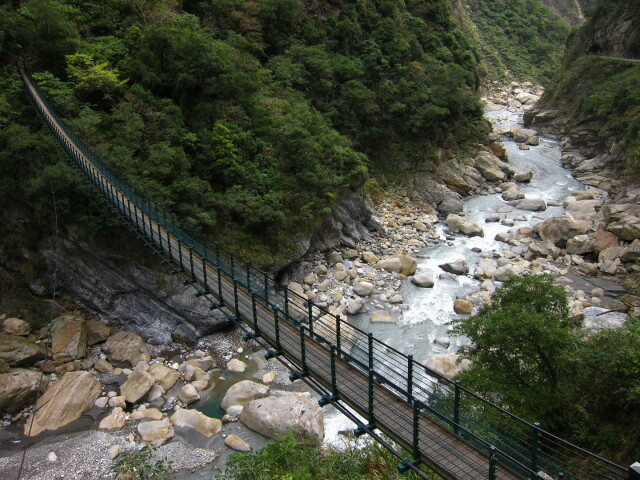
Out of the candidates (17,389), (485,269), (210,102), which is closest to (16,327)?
(17,389)

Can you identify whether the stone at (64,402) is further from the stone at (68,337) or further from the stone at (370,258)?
the stone at (370,258)

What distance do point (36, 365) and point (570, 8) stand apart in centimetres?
8654

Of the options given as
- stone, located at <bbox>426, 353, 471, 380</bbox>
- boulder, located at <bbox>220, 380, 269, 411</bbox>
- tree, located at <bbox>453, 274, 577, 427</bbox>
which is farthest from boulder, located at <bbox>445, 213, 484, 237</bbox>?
boulder, located at <bbox>220, 380, 269, 411</bbox>

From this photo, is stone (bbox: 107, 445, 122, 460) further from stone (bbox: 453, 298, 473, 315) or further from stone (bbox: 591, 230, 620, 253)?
stone (bbox: 591, 230, 620, 253)

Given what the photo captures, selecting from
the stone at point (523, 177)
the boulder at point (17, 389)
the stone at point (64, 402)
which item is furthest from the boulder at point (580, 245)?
the boulder at point (17, 389)

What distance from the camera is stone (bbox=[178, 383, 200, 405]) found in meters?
11.3

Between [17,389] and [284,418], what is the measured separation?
6669mm

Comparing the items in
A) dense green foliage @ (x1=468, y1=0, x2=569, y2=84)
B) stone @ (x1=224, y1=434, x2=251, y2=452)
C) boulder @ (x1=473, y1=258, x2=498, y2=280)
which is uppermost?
dense green foliage @ (x1=468, y1=0, x2=569, y2=84)

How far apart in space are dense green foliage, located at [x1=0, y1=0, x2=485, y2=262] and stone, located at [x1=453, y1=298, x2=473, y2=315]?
612cm

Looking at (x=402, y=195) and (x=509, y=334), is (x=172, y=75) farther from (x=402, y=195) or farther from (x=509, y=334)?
(x=509, y=334)

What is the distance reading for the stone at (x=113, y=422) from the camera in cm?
1046

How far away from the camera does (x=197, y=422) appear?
10508 mm

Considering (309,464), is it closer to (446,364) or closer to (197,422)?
(197,422)

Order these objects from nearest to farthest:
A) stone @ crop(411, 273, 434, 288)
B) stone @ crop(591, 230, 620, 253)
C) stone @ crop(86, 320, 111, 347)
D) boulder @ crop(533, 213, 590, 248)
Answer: stone @ crop(86, 320, 111, 347) < stone @ crop(411, 273, 434, 288) < stone @ crop(591, 230, 620, 253) < boulder @ crop(533, 213, 590, 248)
